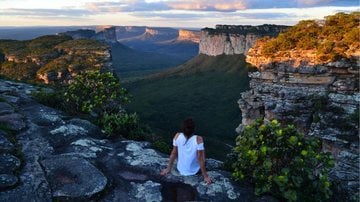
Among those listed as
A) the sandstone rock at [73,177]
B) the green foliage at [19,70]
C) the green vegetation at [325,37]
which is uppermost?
the green vegetation at [325,37]

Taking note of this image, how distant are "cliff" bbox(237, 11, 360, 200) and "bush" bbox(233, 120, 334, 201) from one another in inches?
638

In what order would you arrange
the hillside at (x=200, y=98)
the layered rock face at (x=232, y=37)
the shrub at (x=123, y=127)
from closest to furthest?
the shrub at (x=123, y=127)
the hillside at (x=200, y=98)
the layered rock face at (x=232, y=37)

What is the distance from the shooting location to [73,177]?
38.5 feet

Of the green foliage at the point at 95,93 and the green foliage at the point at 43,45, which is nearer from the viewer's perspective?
the green foliage at the point at 95,93

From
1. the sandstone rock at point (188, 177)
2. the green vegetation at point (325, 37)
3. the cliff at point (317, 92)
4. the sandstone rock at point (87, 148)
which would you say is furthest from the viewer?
the green vegetation at point (325, 37)

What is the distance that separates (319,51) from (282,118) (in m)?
7.00

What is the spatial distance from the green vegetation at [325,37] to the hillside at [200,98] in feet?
85.3

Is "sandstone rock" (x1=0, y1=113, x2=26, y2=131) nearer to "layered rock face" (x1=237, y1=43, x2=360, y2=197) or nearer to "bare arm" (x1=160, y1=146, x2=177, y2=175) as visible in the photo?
"bare arm" (x1=160, y1=146, x2=177, y2=175)

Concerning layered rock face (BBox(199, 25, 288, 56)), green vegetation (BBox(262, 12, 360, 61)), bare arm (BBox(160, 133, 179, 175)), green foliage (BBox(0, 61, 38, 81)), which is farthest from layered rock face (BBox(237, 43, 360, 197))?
layered rock face (BBox(199, 25, 288, 56))

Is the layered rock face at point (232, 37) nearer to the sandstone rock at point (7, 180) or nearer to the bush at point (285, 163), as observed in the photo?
the bush at point (285, 163)

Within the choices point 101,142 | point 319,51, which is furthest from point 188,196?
point 319,51

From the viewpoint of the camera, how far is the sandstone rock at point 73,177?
11.0 m

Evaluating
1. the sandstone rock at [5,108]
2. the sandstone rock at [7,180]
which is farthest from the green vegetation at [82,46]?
the sandstone rock at [7,180]

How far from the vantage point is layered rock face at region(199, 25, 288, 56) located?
429 ft
